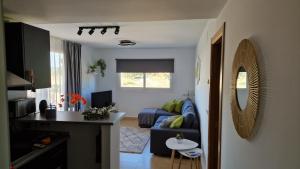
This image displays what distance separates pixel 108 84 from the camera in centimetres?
704

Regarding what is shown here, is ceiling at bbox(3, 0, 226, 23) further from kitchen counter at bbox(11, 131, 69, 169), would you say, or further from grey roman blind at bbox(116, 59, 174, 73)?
grey roman blind at bbox(116, 59, 174, 73)

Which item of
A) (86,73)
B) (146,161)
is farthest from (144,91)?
(146,161)

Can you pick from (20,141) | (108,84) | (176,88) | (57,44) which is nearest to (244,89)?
(20,141)

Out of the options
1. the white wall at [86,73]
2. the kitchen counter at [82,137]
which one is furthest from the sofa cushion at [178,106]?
the kitchen counter at [82,137]

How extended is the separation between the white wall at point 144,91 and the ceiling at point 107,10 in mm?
4368

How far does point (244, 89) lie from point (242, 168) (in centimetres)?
48

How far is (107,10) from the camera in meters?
1.99

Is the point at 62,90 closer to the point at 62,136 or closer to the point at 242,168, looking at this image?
the point at 62,136

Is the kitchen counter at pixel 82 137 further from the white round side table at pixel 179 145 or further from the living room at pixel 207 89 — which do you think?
the white round side table at pixel 179 145

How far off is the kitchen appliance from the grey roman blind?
4317mm

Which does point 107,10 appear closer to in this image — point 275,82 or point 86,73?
point 275,82

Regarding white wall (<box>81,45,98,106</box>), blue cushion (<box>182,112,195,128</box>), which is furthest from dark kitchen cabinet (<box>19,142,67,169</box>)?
white wall (<box>81,45,98,106</box>)

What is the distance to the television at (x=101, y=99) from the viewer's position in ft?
19.5

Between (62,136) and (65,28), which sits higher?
(65,28)
